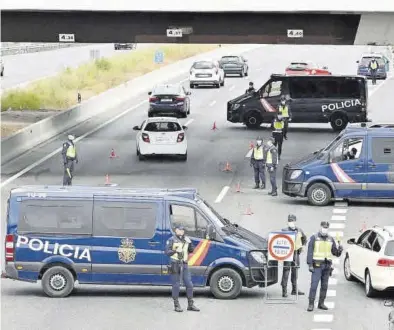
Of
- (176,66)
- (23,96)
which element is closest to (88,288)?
(23,96)

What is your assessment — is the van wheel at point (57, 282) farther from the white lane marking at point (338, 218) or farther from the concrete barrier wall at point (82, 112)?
the concrete barrier wall at point (82, 112)

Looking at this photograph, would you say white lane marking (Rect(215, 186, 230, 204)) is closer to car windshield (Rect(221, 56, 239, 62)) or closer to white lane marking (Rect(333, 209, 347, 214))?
white lane marking (Rect(333, 209, 347, 214))

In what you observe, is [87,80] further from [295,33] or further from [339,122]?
[295,33]

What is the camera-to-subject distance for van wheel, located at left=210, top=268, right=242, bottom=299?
2156cm

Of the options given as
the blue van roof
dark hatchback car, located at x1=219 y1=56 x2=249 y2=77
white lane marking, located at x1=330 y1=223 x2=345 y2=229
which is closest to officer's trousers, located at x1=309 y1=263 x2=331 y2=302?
the blue van roof

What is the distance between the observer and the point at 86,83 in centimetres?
6819

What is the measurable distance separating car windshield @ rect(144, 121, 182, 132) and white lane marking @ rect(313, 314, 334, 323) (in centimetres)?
2014

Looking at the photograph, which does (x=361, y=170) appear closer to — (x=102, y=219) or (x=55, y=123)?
(x=102, y=219)

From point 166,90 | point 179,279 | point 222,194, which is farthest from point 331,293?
point 166,90

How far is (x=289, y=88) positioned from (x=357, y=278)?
25.9m

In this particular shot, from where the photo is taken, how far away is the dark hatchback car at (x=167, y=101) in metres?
51.9

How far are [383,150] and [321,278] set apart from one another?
11.6 metres

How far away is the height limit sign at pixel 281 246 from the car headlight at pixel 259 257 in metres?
0.30

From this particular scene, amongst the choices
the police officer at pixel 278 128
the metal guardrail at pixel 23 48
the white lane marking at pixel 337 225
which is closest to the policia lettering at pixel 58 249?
the white lane marking at pixel 337 225
